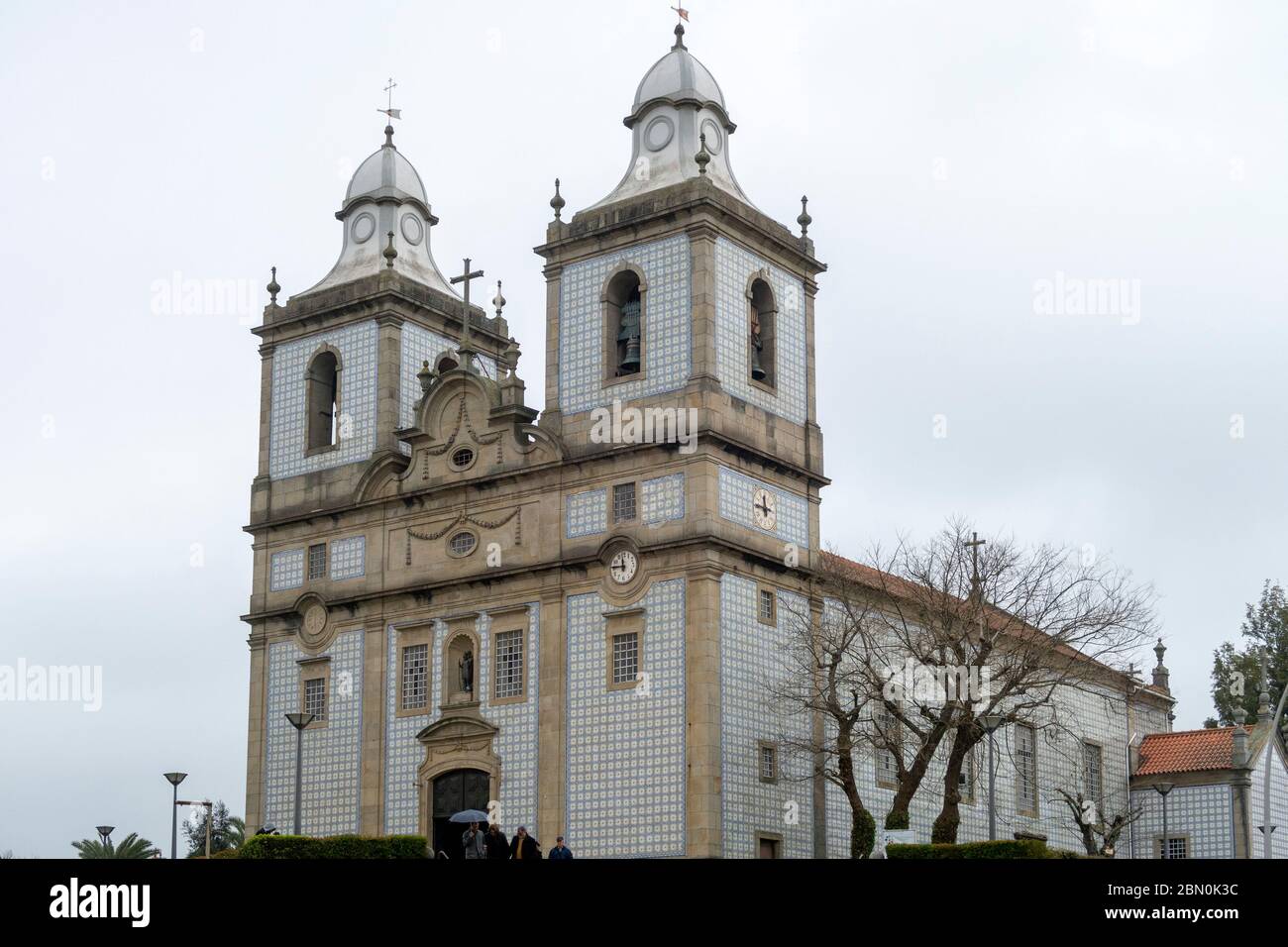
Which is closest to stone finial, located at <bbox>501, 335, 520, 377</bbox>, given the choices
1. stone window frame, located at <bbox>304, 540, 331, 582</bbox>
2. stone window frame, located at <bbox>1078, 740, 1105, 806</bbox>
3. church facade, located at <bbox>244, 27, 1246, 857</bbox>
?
church facade, located at <bbox>244, 27, 1246, 857</bbox>

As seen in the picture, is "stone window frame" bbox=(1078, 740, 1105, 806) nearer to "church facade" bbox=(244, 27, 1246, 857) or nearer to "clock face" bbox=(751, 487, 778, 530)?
"church facade" bbox=(244, 27, 1246, 857)

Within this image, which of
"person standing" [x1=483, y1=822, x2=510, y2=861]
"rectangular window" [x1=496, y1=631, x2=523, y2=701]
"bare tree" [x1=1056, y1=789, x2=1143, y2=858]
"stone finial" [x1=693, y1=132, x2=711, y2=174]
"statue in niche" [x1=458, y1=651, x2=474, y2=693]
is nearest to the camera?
"person standing" [x1=483, y1=822, x2=510, y2=861]

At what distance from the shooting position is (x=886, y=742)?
41.1 metres

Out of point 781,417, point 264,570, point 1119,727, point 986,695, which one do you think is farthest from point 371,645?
point 1119,727

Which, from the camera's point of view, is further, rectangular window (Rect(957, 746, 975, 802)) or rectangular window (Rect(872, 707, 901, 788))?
rectangular window (Rect(957, 746, 975, 802))

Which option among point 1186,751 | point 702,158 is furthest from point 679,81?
point 1186,751

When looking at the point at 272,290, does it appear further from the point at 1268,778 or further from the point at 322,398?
the point at 1268,778

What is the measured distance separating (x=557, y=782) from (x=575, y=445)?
7650mm

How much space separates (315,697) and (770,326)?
47.9 ft

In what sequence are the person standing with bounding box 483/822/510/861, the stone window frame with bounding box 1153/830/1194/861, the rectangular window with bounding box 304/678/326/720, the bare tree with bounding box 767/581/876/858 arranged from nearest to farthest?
the person standing with bounding box 483/822/510/861
the bare tree with bounding box 767/581/876/858
the rectangular window with bounding box 304/678/326/720
the stone window frame with bounding box 1153/830/1194/861

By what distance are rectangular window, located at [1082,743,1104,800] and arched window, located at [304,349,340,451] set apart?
920 inches

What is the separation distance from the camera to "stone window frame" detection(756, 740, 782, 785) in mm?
42656

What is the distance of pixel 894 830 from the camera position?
41375 mm
